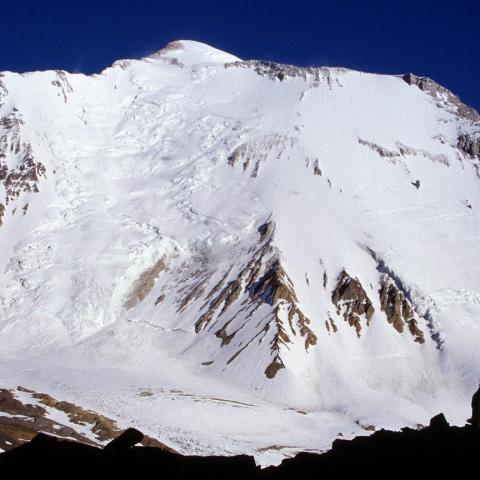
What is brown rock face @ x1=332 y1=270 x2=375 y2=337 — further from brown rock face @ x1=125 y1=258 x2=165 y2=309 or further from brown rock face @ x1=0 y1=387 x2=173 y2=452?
brown rock face @ x1=0 y1=387 x2=173 y2=452

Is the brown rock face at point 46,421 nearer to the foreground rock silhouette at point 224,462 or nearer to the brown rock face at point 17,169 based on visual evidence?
the foreground rock silhouette at point 224,462

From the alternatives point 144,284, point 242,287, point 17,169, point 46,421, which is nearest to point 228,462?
point 46,421

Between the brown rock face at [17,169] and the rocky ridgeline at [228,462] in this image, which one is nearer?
the rocky ridgeline at [228,462]

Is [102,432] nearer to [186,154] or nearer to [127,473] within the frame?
[127,473]

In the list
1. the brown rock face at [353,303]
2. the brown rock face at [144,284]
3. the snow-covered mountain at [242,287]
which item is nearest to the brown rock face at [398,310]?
the snow-covered mountain at [242,287]

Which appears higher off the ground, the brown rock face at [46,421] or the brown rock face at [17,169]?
the brown rock face at [17,169]

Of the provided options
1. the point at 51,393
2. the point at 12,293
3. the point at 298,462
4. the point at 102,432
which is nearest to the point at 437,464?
the point at 298,462
